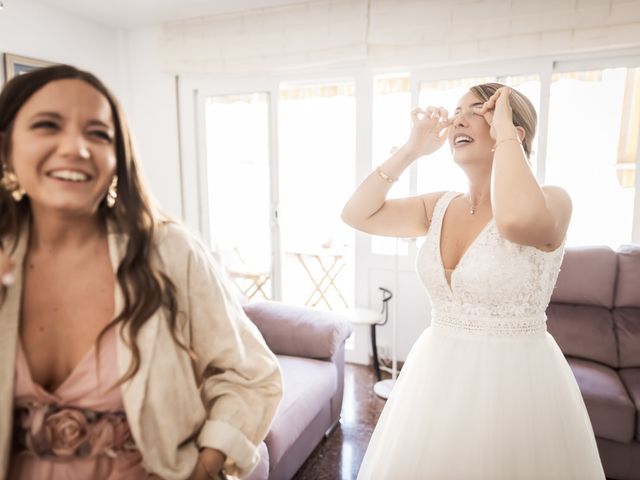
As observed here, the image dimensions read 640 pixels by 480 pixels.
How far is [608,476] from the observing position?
6.72 ft

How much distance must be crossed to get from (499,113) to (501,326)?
56 centimetres

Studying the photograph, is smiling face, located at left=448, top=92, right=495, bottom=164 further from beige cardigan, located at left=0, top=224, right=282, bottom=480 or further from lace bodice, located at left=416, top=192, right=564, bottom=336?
beige cardigan, located at left=0, top=224, right=282, bottom=480

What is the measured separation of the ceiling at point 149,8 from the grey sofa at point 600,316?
257cm

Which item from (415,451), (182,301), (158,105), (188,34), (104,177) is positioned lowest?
(415,451)

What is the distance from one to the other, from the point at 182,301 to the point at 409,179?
105 inches

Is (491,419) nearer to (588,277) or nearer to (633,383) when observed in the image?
(633,383)

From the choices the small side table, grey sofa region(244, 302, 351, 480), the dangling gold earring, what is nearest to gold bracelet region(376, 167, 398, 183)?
the dangling gold earring

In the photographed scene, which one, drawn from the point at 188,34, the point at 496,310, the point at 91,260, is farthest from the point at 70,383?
the point at 188,34

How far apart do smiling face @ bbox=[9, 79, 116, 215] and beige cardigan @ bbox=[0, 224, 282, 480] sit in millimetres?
123

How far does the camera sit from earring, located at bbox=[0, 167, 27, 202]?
782mm

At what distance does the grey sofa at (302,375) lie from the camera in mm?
1884

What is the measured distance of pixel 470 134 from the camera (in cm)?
128

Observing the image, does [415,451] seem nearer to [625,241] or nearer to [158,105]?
[625,241]

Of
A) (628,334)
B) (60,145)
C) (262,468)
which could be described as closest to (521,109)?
(60,145)
